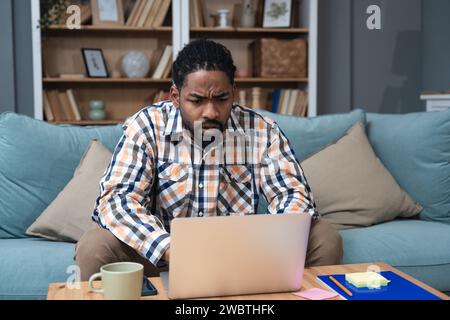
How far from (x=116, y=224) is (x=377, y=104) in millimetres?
3366

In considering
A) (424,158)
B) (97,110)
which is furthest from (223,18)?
(424,158)

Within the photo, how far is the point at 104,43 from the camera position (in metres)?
4.03

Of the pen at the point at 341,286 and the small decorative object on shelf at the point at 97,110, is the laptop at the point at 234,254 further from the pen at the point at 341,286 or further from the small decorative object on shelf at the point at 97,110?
the small decorative object on shelf at the point at 97,110

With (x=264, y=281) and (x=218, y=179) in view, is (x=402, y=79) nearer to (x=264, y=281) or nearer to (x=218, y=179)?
(x=218, y=179)

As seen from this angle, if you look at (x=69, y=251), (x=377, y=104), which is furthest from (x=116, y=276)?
(x=377, y=104)

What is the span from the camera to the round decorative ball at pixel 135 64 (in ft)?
12.8

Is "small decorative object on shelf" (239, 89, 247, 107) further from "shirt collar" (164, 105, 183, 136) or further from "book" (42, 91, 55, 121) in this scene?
"shirt collar" (164, 105, 183, 136)

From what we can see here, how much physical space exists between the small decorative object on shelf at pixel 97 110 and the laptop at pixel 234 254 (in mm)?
2946

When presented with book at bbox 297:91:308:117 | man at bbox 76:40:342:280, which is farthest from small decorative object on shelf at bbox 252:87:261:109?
man at bbox 76:40:342:280

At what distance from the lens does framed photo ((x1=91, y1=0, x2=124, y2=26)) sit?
3.81 meters

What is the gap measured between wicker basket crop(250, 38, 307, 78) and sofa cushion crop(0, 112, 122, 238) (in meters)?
2.00

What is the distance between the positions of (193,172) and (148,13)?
2.42m

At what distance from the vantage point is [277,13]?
402 centimetres

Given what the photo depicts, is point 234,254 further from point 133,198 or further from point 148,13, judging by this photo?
point 148,13
